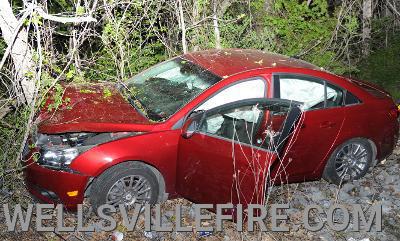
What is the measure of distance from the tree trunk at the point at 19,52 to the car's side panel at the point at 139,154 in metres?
1.28

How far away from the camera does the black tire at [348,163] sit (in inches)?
221

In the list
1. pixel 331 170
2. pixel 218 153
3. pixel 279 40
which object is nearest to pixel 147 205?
pixel 218 153

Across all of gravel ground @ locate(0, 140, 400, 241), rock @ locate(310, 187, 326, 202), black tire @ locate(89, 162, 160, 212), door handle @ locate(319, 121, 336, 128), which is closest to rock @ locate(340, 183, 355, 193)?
gravel ground @ locate(0, 140, 400, 241)

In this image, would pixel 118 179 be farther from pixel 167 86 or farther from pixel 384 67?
pixel 384 67

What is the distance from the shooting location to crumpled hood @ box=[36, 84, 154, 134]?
4.65 metres

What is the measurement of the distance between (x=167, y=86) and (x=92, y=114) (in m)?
1.00

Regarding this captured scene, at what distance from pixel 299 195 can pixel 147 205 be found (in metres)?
1.94

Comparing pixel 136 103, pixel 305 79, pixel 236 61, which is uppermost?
pixel 236 61

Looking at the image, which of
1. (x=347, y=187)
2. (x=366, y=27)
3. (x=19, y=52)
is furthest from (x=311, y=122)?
(x=366, y=27)

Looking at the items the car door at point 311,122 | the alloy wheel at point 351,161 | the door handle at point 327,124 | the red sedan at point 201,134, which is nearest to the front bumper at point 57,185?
the red sedan at point 201,134

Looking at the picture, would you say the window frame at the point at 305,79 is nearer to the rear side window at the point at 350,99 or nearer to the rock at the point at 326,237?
the rear side window at the point at 350,99

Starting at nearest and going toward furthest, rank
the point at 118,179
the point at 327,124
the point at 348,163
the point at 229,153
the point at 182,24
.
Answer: the point at 229,153 < the point at 118,179 < the point at 327,124 < the point at 348,163 < the point at 182,24

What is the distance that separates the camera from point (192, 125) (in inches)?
183

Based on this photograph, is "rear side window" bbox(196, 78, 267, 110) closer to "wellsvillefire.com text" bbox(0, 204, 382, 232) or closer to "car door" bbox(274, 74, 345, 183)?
"car door" bbox(274, 74, 345, 183)
